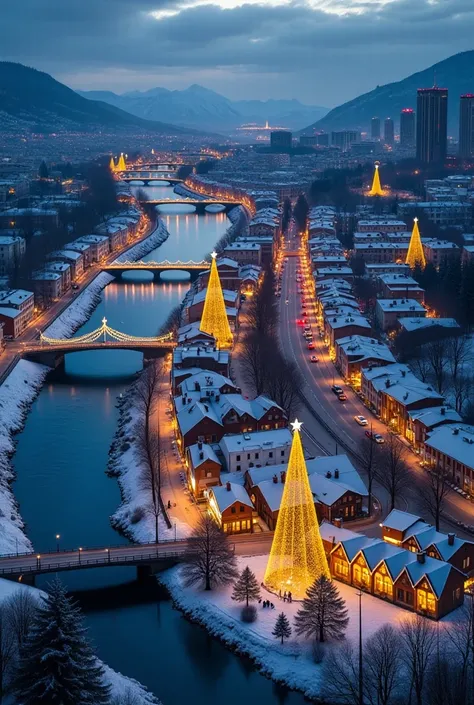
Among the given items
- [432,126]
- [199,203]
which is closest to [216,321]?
[199,203]

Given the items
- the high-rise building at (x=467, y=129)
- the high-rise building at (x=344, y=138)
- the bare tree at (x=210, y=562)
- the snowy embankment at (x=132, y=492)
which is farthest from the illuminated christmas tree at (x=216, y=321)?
the high-rise building at (x=344, y=138)

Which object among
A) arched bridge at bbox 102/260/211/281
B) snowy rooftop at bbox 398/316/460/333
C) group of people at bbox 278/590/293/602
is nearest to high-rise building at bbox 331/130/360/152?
arched bridge at bbox 102/260/211/281

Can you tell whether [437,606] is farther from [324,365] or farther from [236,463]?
[324,365]

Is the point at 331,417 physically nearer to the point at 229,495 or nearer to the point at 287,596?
the point at 229,495

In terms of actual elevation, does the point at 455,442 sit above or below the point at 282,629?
above

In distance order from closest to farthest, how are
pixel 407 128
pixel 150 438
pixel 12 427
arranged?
pixel 150 438 → pixel 12 427 → pixel 407 128
